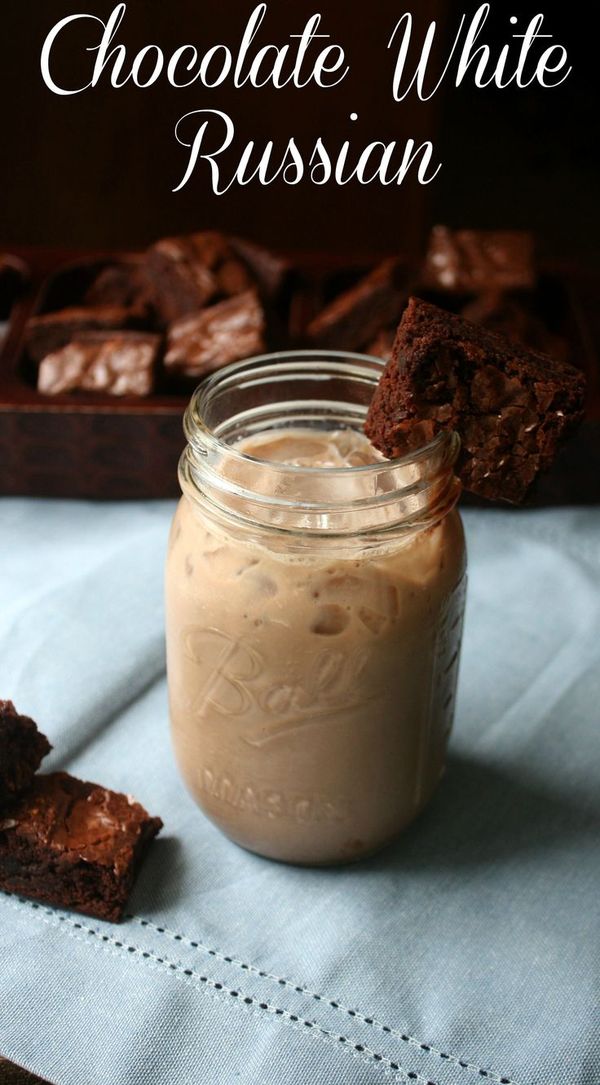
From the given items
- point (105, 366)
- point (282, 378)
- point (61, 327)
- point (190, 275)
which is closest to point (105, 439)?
point (105, 366)

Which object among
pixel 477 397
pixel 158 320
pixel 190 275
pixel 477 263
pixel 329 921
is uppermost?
pixel 477 397

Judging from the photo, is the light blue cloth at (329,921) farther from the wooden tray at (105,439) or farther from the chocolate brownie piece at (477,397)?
the chocolate brownie piece at (477,397)

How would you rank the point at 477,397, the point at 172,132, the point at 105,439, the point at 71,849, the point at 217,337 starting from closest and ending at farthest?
1. the point at 477,397
2. the point at 71,849
3. the point at 105,439
4. the point at 217,337
5. the point at 172,132

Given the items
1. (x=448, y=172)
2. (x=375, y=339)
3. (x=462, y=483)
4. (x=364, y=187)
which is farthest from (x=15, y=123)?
(x=462, y=483)

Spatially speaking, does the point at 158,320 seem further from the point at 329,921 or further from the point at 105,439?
the point at 329,921

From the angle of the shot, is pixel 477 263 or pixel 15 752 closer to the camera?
pixel 15 752

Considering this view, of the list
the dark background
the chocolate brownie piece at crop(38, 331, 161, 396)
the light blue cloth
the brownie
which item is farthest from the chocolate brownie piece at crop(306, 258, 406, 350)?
the dark background

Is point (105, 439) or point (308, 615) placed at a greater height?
point (308, 615)

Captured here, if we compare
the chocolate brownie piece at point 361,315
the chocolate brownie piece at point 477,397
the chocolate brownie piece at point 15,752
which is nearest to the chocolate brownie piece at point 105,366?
the chocolate brownie piece at point 361,315
